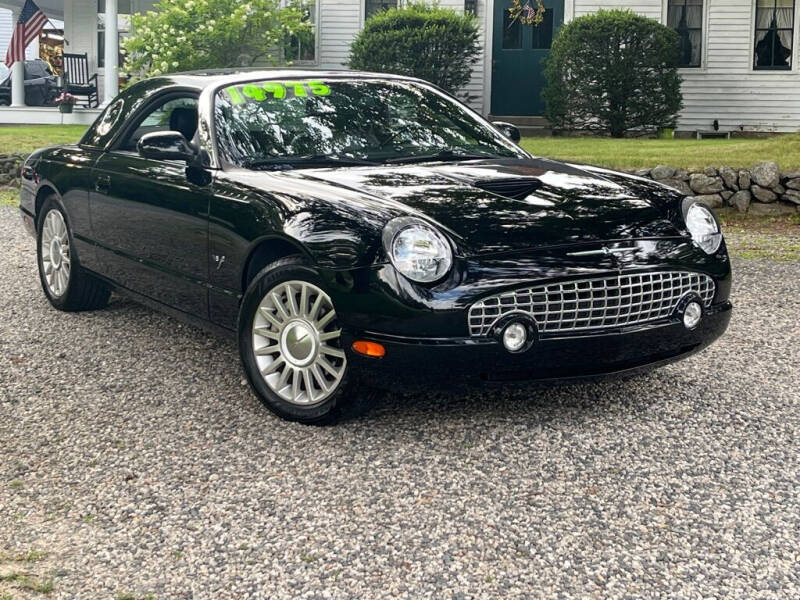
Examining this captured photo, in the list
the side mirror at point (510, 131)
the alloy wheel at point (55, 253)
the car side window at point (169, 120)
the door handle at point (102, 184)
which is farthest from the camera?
the alloy wheel at point (55, 253)

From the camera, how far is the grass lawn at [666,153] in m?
13.0

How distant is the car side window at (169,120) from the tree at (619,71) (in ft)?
45.6

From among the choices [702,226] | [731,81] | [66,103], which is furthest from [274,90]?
[66,103]

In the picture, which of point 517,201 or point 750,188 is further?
point 750,188

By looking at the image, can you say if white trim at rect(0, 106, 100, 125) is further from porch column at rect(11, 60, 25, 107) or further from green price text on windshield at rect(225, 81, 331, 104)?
green price text on windshield at rect(225, 81, 331, 104)

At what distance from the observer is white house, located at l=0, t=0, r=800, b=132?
68.6ft

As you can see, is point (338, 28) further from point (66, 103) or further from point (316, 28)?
point (66, 103)

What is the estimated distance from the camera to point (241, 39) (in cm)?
2073

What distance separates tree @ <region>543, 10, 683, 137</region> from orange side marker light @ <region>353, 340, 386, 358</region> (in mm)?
15499

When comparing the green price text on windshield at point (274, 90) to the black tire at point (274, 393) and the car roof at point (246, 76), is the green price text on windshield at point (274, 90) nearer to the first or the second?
the car roof at point (246, 76)

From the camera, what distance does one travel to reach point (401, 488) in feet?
12.7

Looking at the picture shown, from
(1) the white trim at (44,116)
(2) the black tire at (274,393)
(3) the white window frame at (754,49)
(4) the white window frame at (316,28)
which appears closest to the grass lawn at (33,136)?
(1) the white trim at (44,116)

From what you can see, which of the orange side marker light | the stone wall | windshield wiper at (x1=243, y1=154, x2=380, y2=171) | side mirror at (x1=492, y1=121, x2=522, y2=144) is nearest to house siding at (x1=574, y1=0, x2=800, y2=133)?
the stone wall

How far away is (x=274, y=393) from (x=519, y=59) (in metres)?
17.5
